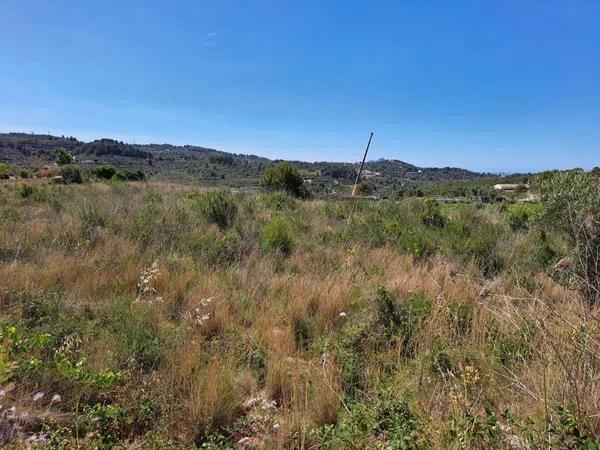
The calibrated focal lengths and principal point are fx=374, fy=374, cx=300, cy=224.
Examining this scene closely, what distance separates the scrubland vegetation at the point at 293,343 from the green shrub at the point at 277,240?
0.19 m

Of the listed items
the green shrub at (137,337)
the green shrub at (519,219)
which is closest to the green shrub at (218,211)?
the green shrub at (137,337)

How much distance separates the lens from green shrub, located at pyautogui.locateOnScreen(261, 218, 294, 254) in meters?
7.00

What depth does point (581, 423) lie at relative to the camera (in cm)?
192

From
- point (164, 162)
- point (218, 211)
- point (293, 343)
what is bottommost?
point (293, 343)

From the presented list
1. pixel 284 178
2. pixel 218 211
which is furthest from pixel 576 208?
pixel 284 178

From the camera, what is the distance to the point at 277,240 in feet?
23.6

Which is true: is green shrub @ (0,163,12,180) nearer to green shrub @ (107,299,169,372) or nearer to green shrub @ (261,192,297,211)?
green shrub @ (261,192,297,211)

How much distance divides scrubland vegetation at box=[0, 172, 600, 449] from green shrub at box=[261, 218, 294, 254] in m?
0.19

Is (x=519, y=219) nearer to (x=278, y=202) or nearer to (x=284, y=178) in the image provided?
(x=278, y=202)

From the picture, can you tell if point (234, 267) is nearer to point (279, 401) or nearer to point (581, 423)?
point (279, 401)

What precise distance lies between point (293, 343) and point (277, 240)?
150 inches

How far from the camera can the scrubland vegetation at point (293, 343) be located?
Result: 7.35 feet

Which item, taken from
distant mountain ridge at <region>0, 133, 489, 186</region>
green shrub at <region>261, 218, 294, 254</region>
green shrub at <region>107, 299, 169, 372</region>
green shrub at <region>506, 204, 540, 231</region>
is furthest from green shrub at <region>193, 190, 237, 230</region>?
distant mountain ridge at <region>0, 133, 489, 186</region>

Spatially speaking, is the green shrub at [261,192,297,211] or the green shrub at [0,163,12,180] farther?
the green shrub at [0,163,12,180]
